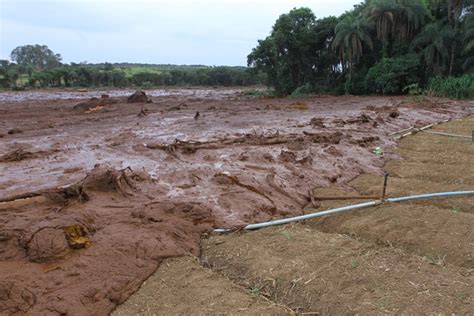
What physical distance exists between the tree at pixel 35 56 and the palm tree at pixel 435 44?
65.8m

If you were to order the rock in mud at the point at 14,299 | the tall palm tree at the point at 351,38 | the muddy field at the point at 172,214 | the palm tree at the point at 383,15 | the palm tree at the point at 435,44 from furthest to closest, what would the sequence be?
the tall palm tree at the point at 351,38 → the palm tree at the point at 383,15 → the palm tree at the point at 435,44 → the muddy field at the point at 172,214 → the rock in mud at the point at 14,299

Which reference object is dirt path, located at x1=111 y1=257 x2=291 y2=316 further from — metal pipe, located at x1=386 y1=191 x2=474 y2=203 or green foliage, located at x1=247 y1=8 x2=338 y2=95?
green foliage, located at x1=247 y1=8 x2=338 y2=95

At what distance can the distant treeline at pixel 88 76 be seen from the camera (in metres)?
47.1

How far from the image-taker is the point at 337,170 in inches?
308

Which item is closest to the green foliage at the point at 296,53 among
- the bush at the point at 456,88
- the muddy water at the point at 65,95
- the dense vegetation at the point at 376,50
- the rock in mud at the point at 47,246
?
the dense vegetation at the point at 376,50

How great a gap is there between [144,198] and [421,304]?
3.74 metres

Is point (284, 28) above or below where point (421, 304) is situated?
above

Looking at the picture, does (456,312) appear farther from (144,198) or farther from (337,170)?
(337,170)

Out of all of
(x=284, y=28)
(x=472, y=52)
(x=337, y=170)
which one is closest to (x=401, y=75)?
(x=472, y=52)

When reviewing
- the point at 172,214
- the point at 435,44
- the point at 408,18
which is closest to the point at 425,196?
the point at 172,214

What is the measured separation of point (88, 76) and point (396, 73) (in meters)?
38.3

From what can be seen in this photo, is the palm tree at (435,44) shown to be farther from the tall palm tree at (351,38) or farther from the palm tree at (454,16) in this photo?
the tall palm tree at (351,38)

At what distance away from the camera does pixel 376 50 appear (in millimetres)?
34031

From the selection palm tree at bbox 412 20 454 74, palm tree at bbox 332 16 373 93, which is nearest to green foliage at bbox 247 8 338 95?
palm tree at bbox 332 16 373 93
